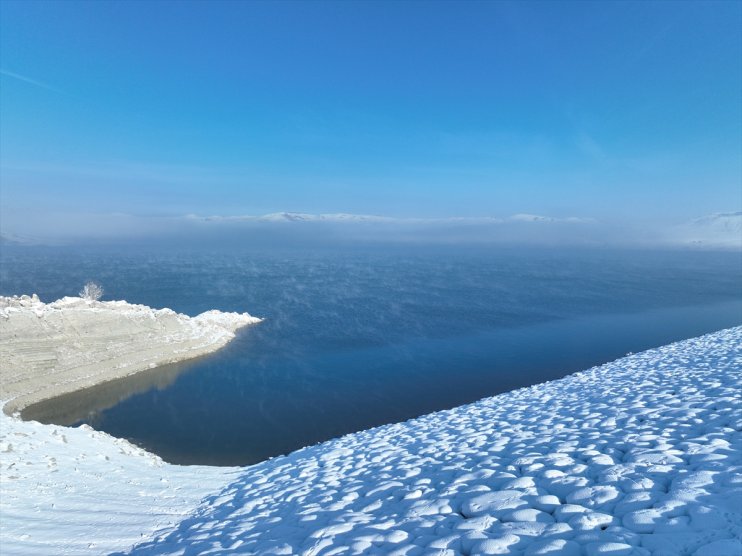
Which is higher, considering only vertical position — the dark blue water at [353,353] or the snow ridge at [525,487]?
the snow ridge at [525,487]

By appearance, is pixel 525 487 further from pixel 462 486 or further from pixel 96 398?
pixel 96 398

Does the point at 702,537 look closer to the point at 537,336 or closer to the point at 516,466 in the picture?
the point at 516,466

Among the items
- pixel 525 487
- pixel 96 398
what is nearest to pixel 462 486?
pixel 525 487

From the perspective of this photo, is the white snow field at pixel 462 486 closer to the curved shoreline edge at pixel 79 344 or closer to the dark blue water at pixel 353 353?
the dark blue water at pixel 353 353

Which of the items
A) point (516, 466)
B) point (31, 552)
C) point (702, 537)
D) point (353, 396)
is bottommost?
point (353, 396)

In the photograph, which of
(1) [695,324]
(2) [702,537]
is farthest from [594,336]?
(2) [702,537]

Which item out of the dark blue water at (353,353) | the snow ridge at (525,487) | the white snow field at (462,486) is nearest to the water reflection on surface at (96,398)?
the dark blue water at (353,353)
